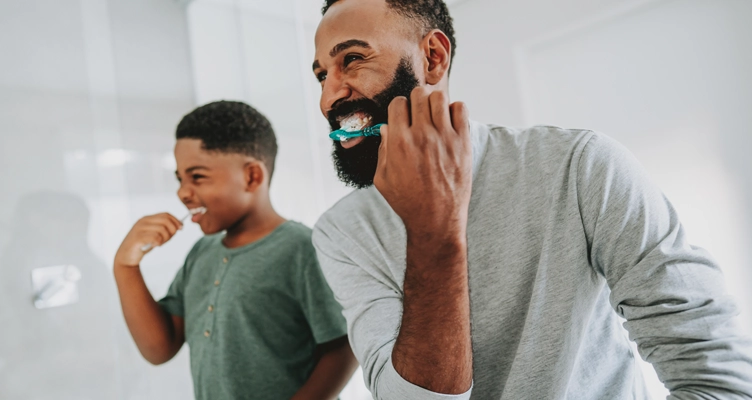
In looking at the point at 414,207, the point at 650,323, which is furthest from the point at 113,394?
the point at 650,323

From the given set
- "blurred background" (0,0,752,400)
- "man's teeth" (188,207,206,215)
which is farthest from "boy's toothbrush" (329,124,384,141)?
"blurred background" (0,0,752,400)

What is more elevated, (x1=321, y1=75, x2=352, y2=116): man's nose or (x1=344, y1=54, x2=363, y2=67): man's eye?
(x1=344, y1=54, x2=363, y2=67): man's eye

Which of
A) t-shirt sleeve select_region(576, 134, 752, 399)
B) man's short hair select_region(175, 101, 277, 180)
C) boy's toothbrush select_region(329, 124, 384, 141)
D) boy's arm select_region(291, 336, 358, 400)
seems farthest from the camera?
man's short hair select_region(175, 101, 277, 180)

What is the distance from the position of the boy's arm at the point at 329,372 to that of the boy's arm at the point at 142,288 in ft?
0.99

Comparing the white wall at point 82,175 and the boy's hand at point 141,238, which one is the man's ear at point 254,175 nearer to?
the boy's hand at point 141,238

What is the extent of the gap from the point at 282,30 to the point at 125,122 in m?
0.48

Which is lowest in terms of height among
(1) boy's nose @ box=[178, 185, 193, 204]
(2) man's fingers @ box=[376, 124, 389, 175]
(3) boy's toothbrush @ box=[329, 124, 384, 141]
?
(1) boy's nose @ box=[178, 185, 193, 204]

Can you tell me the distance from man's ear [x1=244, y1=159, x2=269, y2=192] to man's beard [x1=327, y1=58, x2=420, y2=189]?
276 mm

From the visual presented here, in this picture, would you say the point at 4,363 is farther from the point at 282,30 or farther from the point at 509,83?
the point at 509,83

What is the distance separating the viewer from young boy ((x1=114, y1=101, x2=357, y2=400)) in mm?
729

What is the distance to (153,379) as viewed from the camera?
98 cm

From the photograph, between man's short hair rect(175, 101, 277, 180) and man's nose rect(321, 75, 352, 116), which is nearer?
man's nose rect(321, 75, 352, 116)

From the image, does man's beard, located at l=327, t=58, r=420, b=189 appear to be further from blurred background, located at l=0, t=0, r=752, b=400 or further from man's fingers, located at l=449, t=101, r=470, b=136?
blurred background, located at l=0, t=0, r=752, b=400

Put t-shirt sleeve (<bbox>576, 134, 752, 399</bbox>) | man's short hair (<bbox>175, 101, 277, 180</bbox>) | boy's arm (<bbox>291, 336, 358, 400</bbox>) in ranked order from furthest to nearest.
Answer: man's short hair (<bbox>175, 101, 277, 180</bbox>), boy's arm (<bbox>291, 336, 358, 400</bbox>), t-shirt sleeve (<bbox>576, 134, 752, 399</bbox>)
